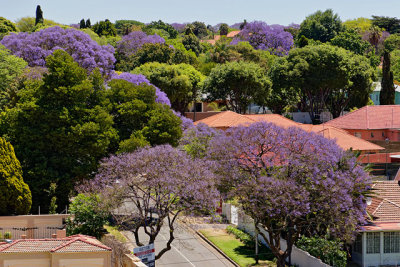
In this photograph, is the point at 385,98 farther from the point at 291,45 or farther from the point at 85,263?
the point at 85,263

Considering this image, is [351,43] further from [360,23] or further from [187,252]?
[187,252]

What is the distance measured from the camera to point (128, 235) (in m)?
34.2

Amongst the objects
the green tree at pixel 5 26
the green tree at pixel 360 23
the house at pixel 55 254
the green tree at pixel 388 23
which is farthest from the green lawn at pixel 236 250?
the green tree at pixel 388 23

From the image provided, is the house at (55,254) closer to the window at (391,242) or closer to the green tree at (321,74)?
the window at (391,242)

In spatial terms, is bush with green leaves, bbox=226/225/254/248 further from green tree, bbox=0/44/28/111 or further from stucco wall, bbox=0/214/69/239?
green tree, bbox=0/44/28/111

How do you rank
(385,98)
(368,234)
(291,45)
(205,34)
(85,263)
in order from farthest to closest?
(205,34)
(291,45)
(385,98)
(368,234)
(85,263)

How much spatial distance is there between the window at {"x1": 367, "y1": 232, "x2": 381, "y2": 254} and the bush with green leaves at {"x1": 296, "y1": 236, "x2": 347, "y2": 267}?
160 centimetres

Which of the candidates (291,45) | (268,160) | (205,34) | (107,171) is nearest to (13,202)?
(107,171)

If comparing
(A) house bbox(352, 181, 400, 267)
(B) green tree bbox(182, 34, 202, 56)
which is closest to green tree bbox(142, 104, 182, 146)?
(A) house bbox(352, 181, 400, 267)

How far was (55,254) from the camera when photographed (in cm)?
2166

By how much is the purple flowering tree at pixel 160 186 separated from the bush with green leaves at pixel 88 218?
61cm

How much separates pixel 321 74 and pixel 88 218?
43.6m

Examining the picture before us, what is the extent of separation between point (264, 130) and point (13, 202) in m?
13.5

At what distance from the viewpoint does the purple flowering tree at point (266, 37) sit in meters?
108
